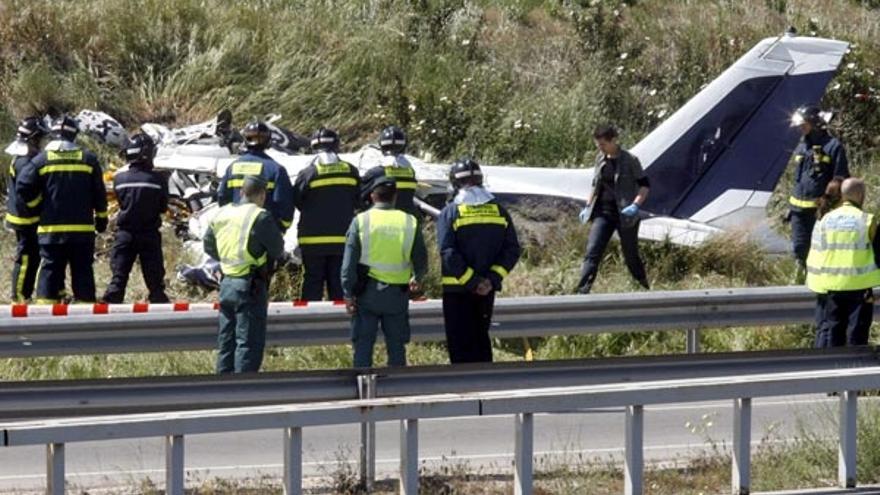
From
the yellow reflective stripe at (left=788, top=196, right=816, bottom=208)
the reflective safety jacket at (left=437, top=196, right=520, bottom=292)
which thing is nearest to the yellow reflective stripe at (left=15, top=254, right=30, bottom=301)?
the reflective safety jacket at (left=437, top=196, right=520, bottom=292)

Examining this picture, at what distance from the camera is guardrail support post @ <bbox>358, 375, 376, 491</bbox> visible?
8.77 meters

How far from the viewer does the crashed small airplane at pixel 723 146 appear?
54.7 feet

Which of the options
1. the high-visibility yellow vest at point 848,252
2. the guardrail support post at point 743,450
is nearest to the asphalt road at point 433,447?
the high-visibility yellow vest at point 848,252

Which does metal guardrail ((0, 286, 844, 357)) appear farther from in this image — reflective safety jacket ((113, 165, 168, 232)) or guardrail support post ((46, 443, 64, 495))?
guardrail support post ((46, 443, 64, 495))

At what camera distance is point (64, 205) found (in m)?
13.7

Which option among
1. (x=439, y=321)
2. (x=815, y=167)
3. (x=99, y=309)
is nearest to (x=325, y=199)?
(x=439, y=321)

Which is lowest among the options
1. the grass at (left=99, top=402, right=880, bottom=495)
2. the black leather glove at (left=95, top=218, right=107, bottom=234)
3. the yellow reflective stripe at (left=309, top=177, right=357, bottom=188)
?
the grass at (left=99, top=402, right=880, bottom=495)

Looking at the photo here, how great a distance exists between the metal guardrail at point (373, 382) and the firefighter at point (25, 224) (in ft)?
18.9

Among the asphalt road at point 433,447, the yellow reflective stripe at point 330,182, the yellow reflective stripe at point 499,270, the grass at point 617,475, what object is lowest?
the asphalt road at point 433,447

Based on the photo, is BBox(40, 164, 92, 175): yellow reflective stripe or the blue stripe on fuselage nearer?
BBox(40, 164, 92, 175): yellow reflective stripe

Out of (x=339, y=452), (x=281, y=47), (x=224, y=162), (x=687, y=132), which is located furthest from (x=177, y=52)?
(x=339, y=452)

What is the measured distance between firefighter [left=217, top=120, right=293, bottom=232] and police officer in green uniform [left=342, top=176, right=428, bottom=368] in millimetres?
1841

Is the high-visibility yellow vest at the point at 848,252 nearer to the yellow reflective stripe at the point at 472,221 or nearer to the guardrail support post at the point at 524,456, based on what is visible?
the yellow reflective stripe at the point at 472,221

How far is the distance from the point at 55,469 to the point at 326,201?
6454 millimetres
